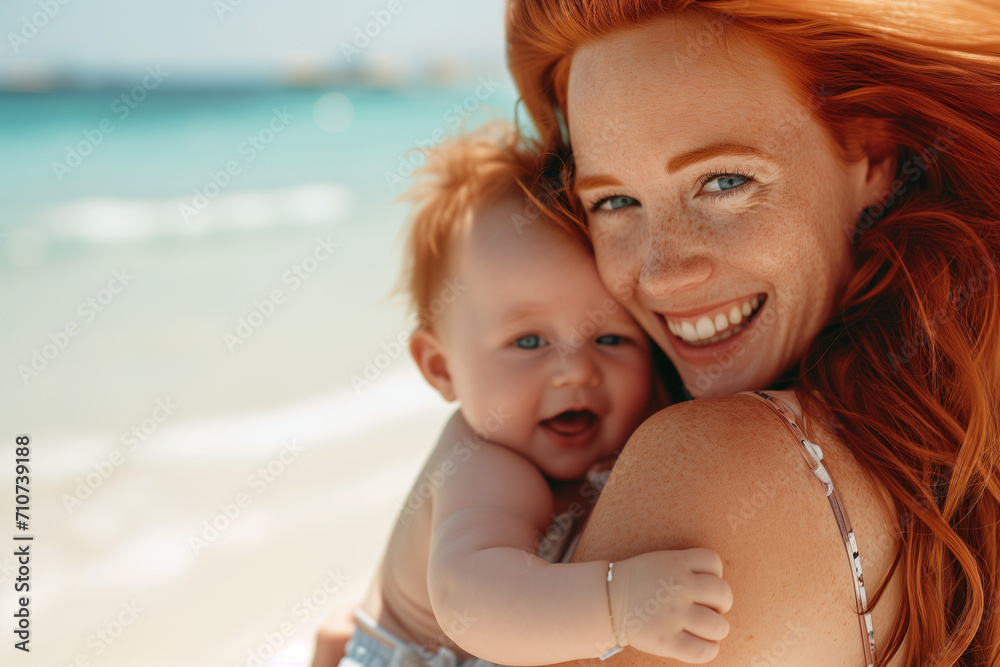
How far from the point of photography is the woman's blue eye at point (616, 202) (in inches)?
62.9

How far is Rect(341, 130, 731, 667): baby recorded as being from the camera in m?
1.65

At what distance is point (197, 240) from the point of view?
8.88 metres

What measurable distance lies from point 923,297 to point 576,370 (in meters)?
0.72

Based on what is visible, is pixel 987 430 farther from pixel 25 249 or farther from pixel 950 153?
pixel 25 249

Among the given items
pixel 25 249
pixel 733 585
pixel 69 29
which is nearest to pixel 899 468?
pixel 733 585

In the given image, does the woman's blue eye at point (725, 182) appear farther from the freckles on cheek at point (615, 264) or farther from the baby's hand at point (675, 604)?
the baby's hand at point (675, 604)

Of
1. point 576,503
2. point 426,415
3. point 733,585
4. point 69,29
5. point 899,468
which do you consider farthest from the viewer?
point 69,29

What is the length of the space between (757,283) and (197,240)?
8404mm

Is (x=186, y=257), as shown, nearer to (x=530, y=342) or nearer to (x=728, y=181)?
(x=530, y=342)

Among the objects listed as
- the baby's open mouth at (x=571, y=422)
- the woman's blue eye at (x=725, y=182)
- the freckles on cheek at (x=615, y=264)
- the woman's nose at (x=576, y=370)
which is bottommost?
the baby's open mouth at (x=571, y=422)

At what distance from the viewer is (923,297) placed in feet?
4.53

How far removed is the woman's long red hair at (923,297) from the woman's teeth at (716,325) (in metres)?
0.14

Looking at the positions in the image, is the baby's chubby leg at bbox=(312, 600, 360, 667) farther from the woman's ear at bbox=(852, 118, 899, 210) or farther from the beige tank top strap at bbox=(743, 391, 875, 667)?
the woman's ear at bbox=(852, 118, 899, 210)

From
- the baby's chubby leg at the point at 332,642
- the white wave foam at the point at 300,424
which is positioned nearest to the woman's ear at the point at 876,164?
the baby's chubby leg at the point at 332,642
